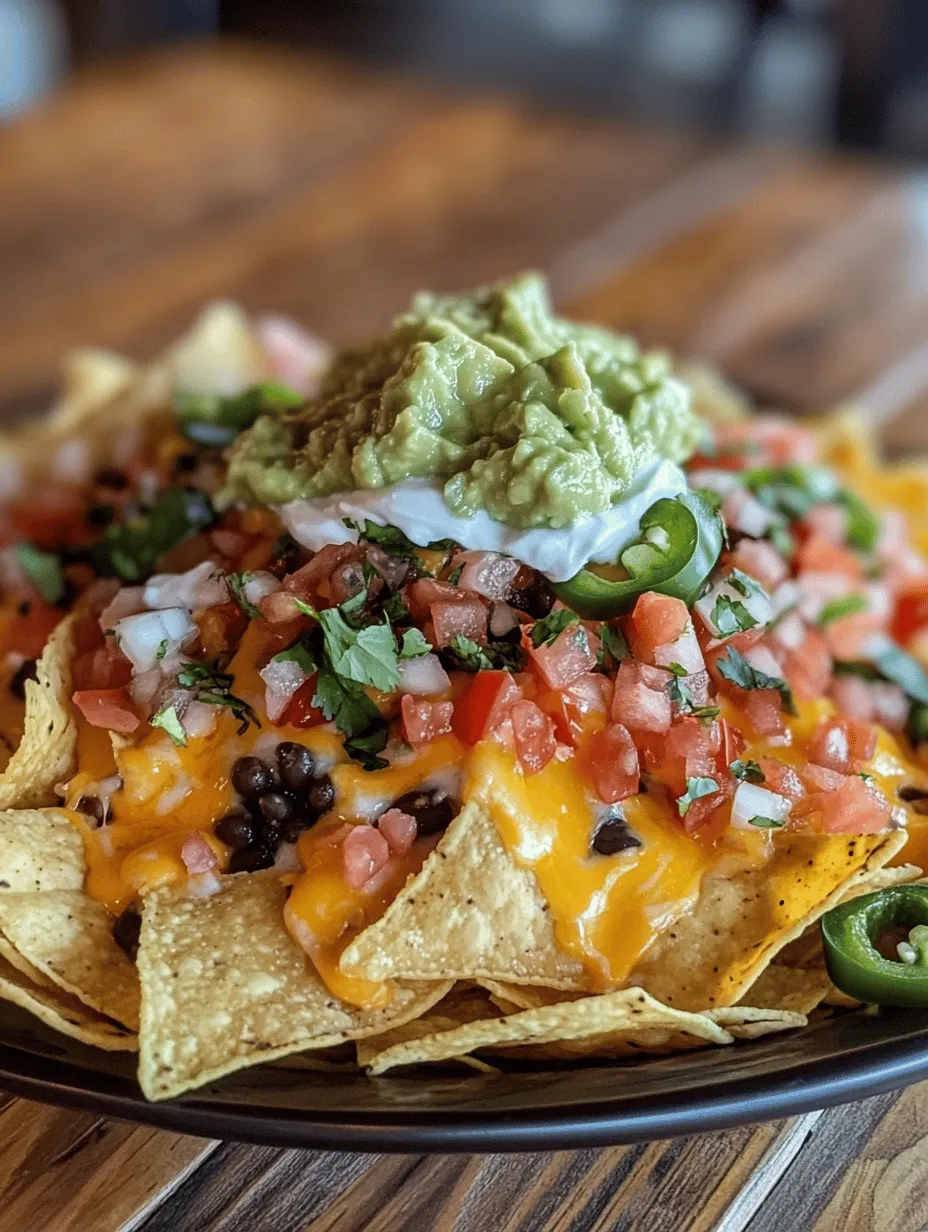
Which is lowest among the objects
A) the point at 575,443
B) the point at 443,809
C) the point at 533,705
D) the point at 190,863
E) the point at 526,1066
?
the point at 526,1066

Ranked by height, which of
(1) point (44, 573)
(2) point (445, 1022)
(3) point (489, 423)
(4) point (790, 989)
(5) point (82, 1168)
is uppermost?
(3) point (489, 423)

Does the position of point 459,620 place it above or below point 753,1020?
above

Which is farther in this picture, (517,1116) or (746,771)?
(746,771)

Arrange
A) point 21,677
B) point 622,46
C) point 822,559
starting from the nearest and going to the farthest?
point 21,677 < point 822,559 < point 622,46

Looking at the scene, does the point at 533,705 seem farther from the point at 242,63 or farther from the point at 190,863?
the point at 242,63

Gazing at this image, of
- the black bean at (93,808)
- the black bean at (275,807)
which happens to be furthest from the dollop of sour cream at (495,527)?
the black bean at (93,808)

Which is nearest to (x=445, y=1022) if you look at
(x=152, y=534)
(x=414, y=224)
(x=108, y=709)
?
(x=108, y=709)

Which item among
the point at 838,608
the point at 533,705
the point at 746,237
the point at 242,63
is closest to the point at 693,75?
the point at 242,63

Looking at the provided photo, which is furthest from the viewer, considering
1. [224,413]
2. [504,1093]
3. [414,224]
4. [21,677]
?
[414,224]

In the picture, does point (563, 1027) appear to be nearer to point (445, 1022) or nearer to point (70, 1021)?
point (445, 1022)
